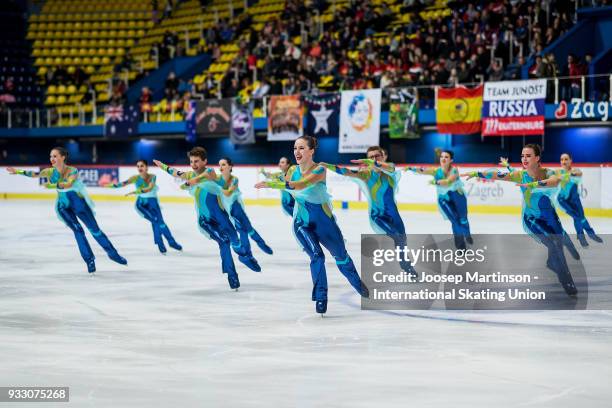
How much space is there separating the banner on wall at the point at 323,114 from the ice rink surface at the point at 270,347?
18.0 meters

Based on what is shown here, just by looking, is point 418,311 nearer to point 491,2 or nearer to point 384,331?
point 384,331

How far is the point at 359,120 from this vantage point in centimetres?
3050

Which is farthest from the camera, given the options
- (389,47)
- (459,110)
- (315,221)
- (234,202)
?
(389,47)

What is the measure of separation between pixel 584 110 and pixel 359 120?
6863mm

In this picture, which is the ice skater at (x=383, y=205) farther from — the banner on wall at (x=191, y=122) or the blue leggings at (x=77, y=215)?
the banner on wall at (x=191, y=122)

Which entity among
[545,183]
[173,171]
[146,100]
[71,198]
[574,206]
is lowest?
[574,206]

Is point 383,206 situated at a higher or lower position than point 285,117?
lower

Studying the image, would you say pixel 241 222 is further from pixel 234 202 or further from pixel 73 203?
pixel 73 203

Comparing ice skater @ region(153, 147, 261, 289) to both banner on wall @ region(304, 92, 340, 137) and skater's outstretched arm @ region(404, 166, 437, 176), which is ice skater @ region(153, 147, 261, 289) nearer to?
skater's outstretched arm @ region(404, 166, 437, 176)

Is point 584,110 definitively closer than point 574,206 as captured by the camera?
No

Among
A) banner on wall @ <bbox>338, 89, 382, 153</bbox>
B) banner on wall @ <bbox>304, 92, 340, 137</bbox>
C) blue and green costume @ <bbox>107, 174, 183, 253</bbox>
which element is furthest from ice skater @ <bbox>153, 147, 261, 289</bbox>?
banner on wall @ <bbox>304, 92, 340, 137</bbox>

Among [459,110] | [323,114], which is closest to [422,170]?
[459,110]

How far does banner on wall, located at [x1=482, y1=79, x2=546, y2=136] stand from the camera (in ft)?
88.3

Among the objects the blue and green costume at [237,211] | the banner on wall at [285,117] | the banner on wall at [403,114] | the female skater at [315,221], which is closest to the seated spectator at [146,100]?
the banner on wall at [285,117]
